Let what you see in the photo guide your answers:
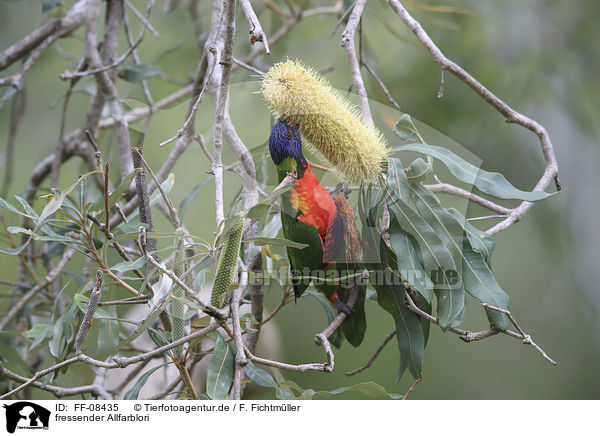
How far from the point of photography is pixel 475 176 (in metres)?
0.47

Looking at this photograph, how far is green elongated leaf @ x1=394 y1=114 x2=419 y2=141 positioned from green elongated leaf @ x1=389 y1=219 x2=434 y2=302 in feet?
0.30

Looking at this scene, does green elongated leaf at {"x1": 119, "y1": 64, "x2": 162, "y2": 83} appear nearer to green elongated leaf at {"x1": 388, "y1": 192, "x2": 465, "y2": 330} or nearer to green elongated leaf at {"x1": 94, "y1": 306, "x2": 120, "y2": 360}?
green elongated leaf at {"x1": 94, "y1": 306, "x2": 120, "y2": 360}

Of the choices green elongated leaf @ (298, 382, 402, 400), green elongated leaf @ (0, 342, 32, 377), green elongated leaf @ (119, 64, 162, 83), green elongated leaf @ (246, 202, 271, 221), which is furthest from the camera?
green elongated leaf @ (119, 64, 162, 83)

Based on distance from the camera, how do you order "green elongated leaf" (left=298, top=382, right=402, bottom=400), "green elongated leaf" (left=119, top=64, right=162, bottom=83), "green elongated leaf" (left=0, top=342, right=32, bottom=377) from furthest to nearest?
"green elongated leaf" (left=119, top=64, right=162, bottom=83) → "green elongated leaf" (left=0, top=342, right=32, bottom=377) → "green elongated leaf" (left=298, top=382, right=402, bottom=400)

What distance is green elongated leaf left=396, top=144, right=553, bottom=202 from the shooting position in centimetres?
45

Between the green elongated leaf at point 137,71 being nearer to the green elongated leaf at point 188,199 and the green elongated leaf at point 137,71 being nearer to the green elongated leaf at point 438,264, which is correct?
Result: the green elongated leaf at point 188,199

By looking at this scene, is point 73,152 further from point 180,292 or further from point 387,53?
point 387,53

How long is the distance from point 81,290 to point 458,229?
449 mm

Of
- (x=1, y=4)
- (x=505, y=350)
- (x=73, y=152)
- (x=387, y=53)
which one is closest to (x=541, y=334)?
(x=505, y=350)

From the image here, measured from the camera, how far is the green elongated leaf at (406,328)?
50cm

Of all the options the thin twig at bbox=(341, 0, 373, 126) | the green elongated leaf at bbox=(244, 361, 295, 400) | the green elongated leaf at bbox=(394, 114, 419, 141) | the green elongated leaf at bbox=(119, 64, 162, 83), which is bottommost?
the green elongated leaf at bbox=(244, 361, 295, 400)

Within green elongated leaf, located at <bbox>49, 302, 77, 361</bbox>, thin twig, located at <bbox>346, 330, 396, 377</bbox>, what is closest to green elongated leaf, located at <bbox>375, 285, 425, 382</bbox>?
thin twig, located at <bbox>346, 330, 396, 377</bbox>

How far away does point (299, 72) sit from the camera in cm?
43

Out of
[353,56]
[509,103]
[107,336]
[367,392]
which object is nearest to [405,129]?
[353,56]
